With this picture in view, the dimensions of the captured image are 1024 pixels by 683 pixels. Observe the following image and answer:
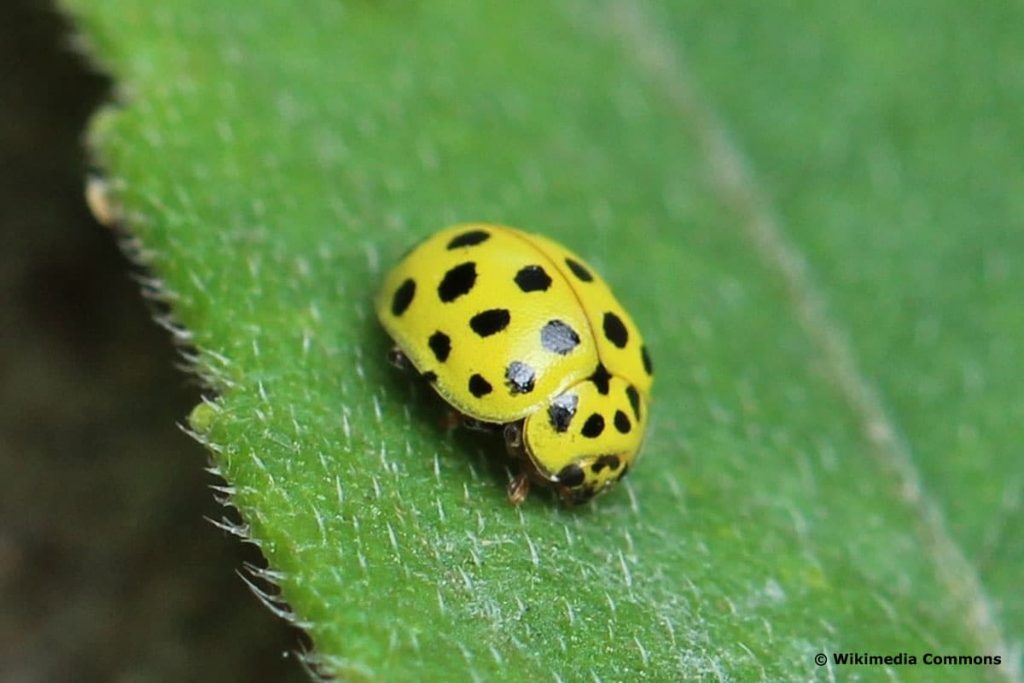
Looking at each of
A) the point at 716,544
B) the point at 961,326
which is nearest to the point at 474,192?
the point at 716,544

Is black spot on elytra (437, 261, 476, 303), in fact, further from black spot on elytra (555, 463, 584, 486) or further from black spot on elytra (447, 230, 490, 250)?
black spot on elytra (555, 463, 584, 486)

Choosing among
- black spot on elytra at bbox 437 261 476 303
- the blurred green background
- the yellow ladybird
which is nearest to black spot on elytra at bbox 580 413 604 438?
the yellow ladybird

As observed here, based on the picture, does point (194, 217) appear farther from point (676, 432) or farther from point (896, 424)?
point (896, 424)

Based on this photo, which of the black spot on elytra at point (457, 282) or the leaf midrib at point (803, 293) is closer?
the black spot on elytra at point (457, 282)

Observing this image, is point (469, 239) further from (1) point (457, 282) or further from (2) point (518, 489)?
(2) point (518, 489)

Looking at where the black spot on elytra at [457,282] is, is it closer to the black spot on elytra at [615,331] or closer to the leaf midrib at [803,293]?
the black spot on elytra at [615,331]

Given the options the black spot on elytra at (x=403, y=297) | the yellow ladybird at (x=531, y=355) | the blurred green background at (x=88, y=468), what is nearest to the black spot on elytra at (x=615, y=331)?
the yellow ladybird at (x=531, y=355)
